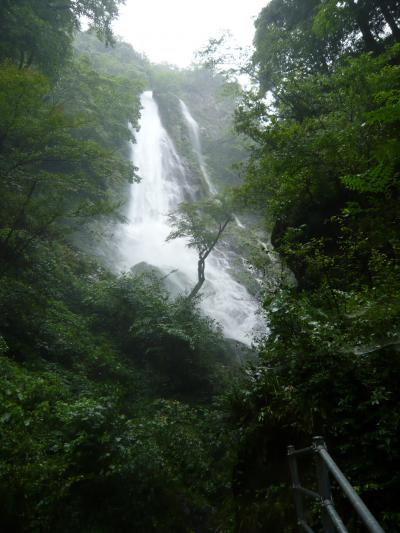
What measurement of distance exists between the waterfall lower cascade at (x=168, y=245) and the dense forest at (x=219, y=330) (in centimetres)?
396

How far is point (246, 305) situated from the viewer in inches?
767

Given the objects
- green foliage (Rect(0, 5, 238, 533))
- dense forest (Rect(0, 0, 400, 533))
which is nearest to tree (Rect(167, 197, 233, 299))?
dense forest (Rect(0, 0, 400, 533))

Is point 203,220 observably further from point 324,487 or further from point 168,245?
point 324,487

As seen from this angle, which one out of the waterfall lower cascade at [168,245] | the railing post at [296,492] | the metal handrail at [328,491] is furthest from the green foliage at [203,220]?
the metal handrail at [328,491]

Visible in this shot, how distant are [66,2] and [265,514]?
14.0 meters

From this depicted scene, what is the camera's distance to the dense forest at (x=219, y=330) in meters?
3.43

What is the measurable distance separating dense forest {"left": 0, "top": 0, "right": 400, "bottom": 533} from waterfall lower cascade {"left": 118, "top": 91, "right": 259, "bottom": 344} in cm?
396

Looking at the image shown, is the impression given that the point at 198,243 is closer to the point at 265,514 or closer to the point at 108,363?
the point at 108,363

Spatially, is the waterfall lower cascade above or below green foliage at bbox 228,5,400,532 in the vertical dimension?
above

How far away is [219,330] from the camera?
41.1 ft

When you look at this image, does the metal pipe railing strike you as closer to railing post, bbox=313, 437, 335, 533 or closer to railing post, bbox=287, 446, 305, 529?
railing post, bbox=313, 437, 335, 533

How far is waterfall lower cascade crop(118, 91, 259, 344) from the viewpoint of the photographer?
18.4m

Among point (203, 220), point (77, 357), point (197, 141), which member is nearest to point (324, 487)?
point (77, 357)

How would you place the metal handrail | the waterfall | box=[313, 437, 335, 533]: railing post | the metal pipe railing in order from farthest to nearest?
the waterfall, box=[313, 437, 335, 533]: railing post, the metal handrail, the metal pipe railing
